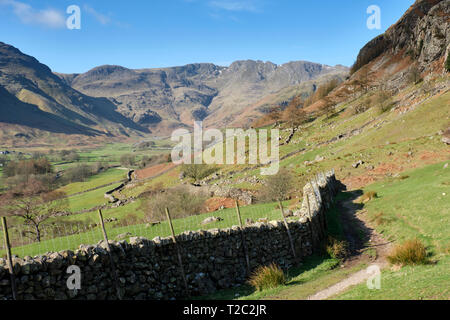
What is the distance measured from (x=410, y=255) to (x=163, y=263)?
34.6ft

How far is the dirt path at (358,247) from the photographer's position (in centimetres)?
1212

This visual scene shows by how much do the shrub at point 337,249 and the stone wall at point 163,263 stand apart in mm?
1098

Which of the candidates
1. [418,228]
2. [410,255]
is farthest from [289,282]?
[418,228]

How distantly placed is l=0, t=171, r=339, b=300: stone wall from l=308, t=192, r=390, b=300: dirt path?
261 cm

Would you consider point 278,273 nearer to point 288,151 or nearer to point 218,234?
point 218,234

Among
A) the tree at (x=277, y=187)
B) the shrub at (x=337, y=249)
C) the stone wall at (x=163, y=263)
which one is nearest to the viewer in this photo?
the stone wall at (x=163, y=263)

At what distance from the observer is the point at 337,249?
670 inches

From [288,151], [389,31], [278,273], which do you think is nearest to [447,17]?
[389,31]

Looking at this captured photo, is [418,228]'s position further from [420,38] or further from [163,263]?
[420,38]

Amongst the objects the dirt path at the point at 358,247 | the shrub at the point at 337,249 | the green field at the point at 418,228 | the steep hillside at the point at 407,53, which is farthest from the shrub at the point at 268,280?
the steep hillside at the point at 407,53

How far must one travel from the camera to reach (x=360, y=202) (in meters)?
28.6

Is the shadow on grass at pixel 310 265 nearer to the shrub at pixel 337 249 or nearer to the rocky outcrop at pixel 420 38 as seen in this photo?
the shrub at pixel 337 249

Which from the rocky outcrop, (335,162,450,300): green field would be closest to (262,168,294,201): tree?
(335,162,450,300): green field

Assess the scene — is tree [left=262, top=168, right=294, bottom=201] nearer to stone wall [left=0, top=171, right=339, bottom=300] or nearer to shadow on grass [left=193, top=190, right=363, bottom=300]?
shadow on grass [left=193, top=190, right=363, bottom=300]
